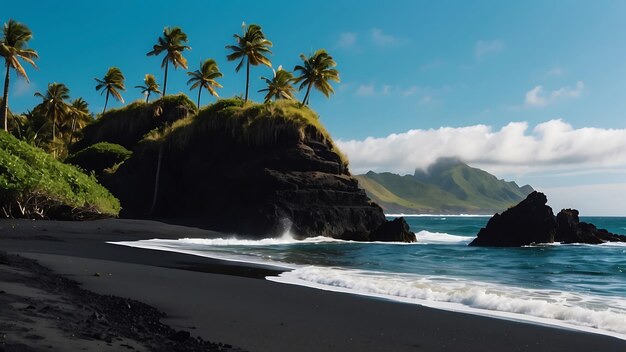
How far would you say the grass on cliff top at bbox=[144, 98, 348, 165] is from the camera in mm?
37750

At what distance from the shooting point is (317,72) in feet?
159

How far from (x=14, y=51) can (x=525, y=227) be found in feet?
149

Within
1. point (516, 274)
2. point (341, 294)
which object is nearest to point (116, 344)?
point (341, 294)

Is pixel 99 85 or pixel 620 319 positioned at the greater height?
pixel 99 85

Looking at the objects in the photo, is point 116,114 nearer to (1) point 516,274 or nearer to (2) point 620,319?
(1) point 516,274

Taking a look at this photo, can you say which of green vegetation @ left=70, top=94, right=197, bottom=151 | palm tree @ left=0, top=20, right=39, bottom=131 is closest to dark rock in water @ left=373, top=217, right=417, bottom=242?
green vegetation @ left=70, top=94, right=197, bottom=151

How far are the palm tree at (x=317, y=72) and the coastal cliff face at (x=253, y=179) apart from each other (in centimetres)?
947

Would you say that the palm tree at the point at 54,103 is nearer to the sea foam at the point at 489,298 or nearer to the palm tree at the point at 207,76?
the palm tree at the point at 207,76

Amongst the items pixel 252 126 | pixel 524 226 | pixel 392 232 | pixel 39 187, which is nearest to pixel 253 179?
pixel 252 126

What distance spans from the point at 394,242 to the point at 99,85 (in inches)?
1858

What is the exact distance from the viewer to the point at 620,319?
7.69 metres

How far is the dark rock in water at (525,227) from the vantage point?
37719 mm

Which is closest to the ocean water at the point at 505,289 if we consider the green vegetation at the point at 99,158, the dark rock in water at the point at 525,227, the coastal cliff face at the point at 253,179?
the coastal cliff face at the point at 253,179

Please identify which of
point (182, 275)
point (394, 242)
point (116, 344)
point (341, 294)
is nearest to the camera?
point (116, 344)
